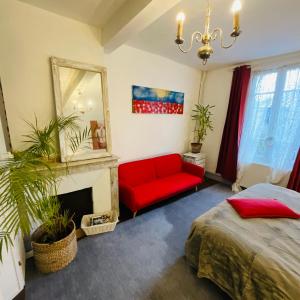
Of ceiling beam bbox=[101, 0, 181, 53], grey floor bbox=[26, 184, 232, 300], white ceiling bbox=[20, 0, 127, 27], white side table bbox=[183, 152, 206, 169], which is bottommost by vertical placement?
grey floor bbox=[26, 184, 232, 300]

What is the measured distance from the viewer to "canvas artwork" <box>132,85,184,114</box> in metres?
2.81

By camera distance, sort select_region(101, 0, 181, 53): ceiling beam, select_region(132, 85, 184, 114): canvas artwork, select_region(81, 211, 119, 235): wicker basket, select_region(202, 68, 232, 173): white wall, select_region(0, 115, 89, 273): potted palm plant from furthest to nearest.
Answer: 1. select_region(202, 68, 232, 173): white wall
2. select_region(132, 85, 184, 114): canvas artwork
3. select_region(81, 211, 119, 235): wicker basket
4. select_region(101, 0, 181, 53): ceiling beam
5. select_region(0, 115, 89, 273): potted palm plant

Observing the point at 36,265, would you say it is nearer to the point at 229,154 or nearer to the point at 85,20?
the point at 85,20

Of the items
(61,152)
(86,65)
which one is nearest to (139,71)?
(86,65)

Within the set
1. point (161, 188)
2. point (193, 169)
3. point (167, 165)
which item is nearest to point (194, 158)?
point (193, 169)

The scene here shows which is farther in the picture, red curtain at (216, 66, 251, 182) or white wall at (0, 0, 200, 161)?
red curtain at (216, 66, 251, 182)

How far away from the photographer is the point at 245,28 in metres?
1.94

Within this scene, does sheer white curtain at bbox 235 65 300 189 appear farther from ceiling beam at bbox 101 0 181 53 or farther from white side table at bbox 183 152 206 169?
ceiling beam at bbox 101 0 181 53

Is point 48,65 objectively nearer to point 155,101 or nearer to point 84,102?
point 84,102

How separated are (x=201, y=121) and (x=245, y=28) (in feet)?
6.44

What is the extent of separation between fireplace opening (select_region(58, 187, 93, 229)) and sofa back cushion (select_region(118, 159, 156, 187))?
0.59 metres

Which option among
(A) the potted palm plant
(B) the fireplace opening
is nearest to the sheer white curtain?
(B) the fireplace opening

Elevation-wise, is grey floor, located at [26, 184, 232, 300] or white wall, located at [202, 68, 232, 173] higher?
white wall, located at [202, 68, 232, 173]

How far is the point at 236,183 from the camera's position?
3.42 metres
